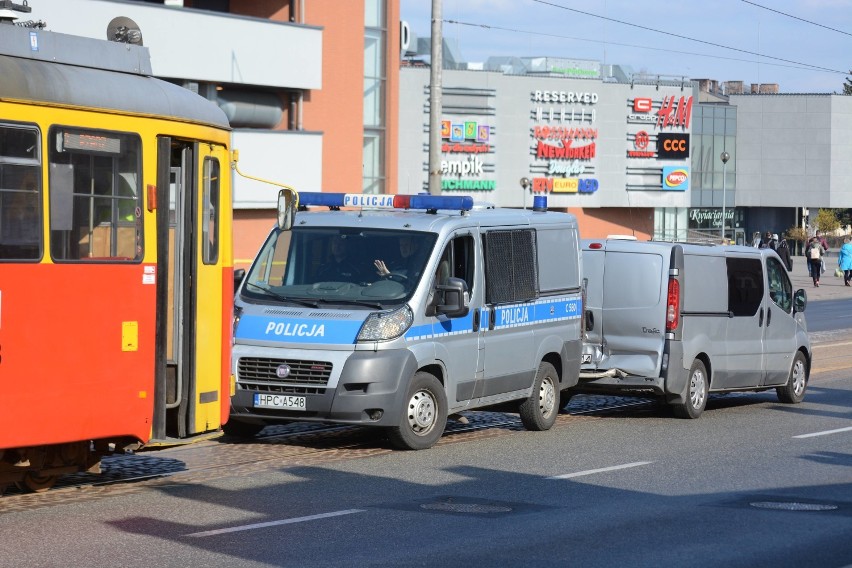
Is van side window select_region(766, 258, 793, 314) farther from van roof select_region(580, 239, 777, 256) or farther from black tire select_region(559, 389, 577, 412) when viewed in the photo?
black tire select_region(559, 389, 577, 412)

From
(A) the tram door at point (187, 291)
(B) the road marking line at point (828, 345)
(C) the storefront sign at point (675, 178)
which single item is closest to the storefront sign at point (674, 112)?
(C) the storefront sign at point (675, 178)

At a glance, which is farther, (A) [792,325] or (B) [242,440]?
(A) [792,325]

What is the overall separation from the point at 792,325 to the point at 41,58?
11944mm

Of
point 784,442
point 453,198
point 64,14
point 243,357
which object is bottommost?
point 784,442

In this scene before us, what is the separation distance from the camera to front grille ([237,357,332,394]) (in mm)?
12820

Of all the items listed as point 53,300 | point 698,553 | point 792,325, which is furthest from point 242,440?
point 792,325

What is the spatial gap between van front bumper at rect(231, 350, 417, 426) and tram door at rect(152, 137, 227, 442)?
66.1 inches

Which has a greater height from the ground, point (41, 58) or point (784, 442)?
point (41, 58)

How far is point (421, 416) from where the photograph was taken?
13.2 m

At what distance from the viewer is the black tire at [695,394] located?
16453mm

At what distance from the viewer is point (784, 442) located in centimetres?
1442

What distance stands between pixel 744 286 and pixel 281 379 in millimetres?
7185

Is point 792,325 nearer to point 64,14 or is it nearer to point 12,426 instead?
point 12,426

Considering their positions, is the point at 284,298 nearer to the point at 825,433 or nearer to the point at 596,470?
the point at 596,470
